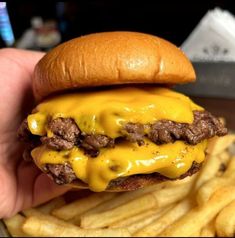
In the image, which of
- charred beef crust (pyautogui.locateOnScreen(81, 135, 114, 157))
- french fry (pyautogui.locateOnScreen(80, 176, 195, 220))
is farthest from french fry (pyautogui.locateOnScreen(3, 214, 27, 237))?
charred beef crust (pyautogui.locateOnScreen(81, 135, 114, 157))

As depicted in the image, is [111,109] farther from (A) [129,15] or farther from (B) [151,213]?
(A) [129,15]

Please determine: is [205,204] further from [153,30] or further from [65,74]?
[153,30]

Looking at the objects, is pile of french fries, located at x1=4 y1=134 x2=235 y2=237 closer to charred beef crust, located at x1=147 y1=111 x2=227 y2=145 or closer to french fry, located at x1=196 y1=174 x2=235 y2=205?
french fry, located at x1=196 y1=174 x2=235 y2=205

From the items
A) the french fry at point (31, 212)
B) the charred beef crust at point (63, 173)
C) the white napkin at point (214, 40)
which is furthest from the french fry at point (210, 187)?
the white napkin at point (214, 40)

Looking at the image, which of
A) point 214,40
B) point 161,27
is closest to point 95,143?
point 214,40

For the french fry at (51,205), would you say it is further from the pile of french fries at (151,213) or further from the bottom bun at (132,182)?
the bottom bun at (132,182)

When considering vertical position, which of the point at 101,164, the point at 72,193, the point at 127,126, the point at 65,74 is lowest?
the point at 72,193

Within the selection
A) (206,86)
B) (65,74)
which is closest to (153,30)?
(206,86)
